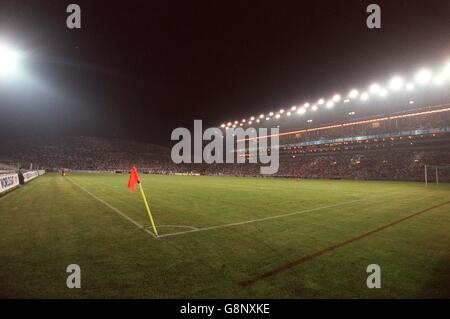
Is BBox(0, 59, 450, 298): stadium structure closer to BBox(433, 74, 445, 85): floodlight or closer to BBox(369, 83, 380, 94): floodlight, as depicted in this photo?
BBox(369, 83, 380, 94): floodlight

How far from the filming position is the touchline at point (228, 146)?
81.4m

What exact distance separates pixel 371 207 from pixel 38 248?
43.8ft

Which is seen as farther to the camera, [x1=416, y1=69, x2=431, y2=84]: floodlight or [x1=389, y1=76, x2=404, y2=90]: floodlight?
[x1=389, y1=76, x2=404, y2=90]: floodlight

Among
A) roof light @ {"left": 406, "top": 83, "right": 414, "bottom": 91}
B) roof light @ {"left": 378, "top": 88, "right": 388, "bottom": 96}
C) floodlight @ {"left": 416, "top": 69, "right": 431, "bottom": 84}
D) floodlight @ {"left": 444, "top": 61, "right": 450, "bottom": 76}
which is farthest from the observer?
roof light @ {"left": 378, "top": 88, "right": 388, "bottom": 96}

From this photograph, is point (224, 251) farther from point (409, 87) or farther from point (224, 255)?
point (409, 87)

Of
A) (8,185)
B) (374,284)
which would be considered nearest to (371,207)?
(374,284)

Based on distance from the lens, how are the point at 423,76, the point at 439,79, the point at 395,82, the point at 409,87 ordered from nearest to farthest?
1. the point at 423,76
2. the point at 395,82
3. the point at 439,79
4. the point at 409,87

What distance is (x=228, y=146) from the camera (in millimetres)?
96562

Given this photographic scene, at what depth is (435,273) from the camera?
509 centimetres

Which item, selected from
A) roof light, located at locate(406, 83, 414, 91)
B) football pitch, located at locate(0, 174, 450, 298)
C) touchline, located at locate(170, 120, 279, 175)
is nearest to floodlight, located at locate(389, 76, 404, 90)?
roof light, located at locate(406, 83, 414, 91)

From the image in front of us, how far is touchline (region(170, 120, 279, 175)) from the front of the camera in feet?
267

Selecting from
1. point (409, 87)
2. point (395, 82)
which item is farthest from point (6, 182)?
point (409, 87)
